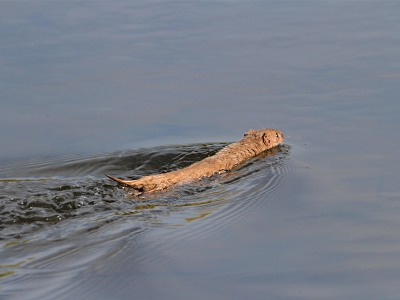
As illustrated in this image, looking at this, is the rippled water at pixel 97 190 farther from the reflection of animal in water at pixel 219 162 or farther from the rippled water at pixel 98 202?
the reflection of animal in water at pixel 219 162

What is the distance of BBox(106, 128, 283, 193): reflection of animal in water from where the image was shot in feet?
25.2

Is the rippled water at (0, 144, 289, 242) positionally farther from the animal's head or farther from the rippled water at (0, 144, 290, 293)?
the animal's head

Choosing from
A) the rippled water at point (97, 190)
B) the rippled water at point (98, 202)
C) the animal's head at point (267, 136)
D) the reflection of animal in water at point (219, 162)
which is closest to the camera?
the rippled water at point (98, 202)

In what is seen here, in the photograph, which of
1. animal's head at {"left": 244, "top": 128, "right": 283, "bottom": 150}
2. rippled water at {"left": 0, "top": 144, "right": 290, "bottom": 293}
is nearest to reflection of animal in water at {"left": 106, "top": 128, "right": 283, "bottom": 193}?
animal's head at {"left": 244, "top": 128, "right": 283, "bottom": 150}

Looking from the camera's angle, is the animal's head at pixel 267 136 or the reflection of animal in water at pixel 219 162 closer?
the reflection of animal in water at pixel 219 162

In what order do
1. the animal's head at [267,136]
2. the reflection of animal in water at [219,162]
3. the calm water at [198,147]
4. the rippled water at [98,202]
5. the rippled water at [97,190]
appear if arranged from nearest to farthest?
the calm water at [198,147] < the rippled water at [98,202] < the rippled water at [97,190] < the reflection of animal in water at [219,162] < the animal's head at [267,136]

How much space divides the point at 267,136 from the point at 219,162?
45.9 inches

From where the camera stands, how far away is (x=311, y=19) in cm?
1412

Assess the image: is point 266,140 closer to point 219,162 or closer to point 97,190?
point 219,162

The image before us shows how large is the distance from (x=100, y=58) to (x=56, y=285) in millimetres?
7568

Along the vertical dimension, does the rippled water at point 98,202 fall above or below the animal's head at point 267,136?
below

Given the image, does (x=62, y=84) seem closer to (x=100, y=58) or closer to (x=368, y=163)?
(x=100, y=58)

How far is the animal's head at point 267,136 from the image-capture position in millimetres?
9547

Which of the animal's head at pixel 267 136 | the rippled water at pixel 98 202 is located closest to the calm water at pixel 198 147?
the rippled water at pixel 98 202
